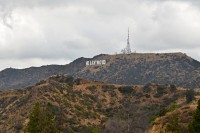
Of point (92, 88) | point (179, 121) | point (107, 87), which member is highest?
point (107, 87)

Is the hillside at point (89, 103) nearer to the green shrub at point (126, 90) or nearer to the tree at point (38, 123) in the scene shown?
the green shrub at point (126, 90)

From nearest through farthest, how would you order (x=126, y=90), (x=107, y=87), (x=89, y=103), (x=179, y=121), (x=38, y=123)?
(x=179, y=121) → (x=38, y=123) → (x=89, y=103) → (x=126, y=90) → (x=107, y=87)

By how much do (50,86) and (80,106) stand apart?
1466 centimetres

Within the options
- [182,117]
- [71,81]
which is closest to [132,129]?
[182,117]

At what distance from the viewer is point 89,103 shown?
150875 mm

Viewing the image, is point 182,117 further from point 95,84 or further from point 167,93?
point 95,84

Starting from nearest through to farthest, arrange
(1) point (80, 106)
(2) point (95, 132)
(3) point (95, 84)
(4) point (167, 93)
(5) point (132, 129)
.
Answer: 1. (2) point (95, 132)
2. (5) point (132, 129)
3. (1) point (80, 106)
4. (4) point (167, 93)
5. (3) point (95, 84)

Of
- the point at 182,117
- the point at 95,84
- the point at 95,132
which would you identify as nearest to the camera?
the point at 182,117

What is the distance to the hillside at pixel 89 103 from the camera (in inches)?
Answer: 4828

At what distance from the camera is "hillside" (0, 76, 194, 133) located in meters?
123

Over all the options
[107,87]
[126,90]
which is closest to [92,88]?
[107,87]

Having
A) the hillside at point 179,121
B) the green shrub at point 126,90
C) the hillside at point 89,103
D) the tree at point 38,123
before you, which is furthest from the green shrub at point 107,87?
the hillside at point 179,121

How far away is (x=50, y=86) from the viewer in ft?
486

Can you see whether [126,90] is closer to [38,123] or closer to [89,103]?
[89,103]
